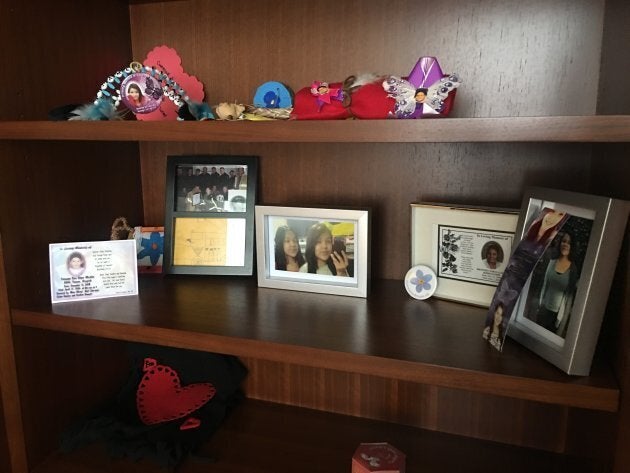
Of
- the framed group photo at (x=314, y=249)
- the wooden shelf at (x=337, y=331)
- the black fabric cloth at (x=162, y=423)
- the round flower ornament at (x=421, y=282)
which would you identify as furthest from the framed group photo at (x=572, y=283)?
the black fabric cloth at (x=162, y=423)

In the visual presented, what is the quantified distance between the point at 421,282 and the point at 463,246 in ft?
0.35

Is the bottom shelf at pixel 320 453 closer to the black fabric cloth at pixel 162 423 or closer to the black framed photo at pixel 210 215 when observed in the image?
the black fabric cloth at pixel 162 423

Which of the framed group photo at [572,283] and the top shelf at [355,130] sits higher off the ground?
the top shelf at [355,130]

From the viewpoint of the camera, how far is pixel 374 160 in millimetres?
1122

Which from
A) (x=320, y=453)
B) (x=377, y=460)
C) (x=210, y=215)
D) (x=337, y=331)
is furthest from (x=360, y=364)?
(x=210, y=215)

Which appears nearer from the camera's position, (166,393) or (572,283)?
(572,283)

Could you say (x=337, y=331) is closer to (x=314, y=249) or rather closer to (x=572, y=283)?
(x=314, y=249)

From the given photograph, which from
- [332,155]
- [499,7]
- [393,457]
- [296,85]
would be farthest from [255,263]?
[499,7]

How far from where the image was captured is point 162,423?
119 cm

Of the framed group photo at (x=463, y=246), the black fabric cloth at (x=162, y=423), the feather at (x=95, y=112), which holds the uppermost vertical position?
the feather at (x=95, y=112)

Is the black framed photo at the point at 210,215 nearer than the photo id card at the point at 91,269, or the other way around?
the photo id card at the point at 91,269

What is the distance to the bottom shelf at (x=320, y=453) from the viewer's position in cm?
107

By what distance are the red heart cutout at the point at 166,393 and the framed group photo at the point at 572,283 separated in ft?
2.50

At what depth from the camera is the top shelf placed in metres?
0.66
